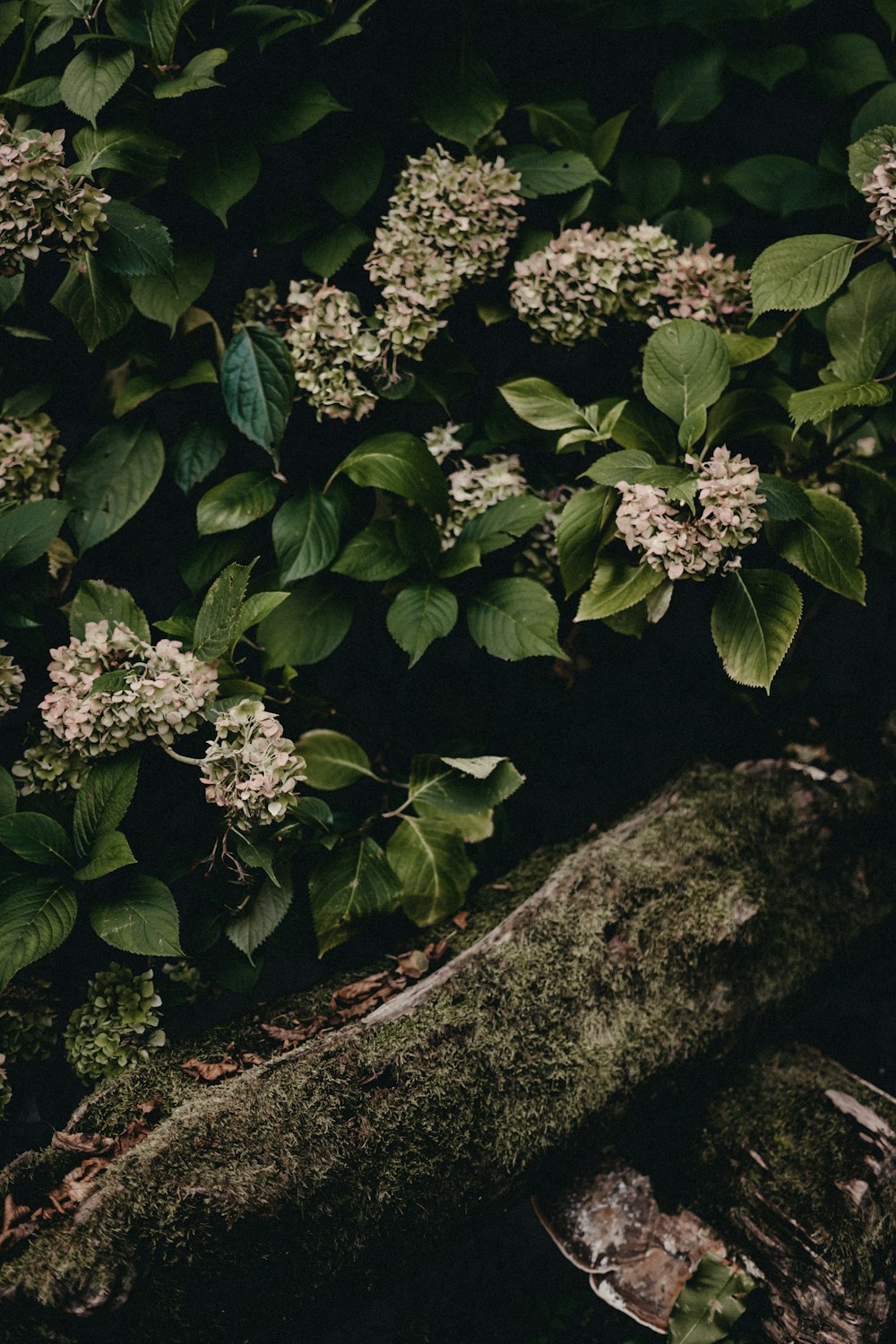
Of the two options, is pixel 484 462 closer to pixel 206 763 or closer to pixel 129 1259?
pixel 206 763

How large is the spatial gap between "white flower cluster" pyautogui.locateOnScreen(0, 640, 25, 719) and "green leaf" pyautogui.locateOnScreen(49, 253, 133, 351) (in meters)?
0.79

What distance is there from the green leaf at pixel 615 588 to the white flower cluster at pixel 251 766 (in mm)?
756

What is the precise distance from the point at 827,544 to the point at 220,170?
1.72 m

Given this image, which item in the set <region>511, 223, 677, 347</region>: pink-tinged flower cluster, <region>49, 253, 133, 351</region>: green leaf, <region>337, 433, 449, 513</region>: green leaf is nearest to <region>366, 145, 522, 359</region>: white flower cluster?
<region>511, 223, 677, 347</region>: pink-tinged flower cluster

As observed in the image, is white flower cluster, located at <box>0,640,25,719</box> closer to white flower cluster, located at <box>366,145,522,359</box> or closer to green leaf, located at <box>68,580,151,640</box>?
green leaf, located at <box>68,580,151,640</box>

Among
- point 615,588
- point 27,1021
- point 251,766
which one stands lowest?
point 27,1021

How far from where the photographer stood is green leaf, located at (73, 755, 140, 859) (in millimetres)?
1916

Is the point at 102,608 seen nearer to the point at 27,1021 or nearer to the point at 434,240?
the point at 27,1021

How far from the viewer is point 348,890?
2.15m

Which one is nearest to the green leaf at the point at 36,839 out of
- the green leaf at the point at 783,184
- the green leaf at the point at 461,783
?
the green leaf at the point at 461,783

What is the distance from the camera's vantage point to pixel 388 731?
273cm

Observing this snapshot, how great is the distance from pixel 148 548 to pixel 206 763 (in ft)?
3.09

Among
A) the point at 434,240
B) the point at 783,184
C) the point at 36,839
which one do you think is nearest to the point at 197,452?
the point at 434,240

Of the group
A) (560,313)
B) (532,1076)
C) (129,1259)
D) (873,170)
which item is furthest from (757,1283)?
(873,170)
